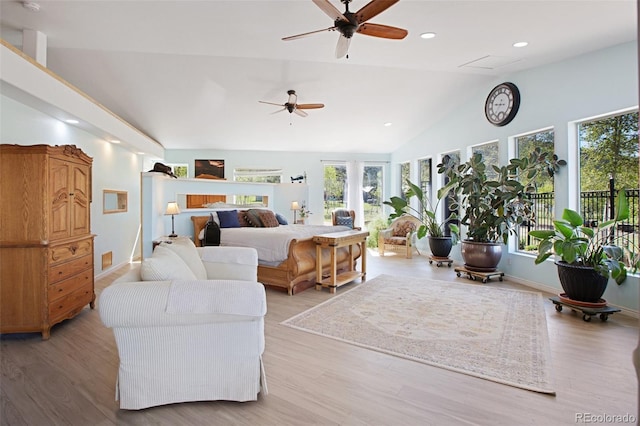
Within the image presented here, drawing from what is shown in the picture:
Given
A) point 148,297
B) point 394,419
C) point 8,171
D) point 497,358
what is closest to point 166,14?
point 8,171

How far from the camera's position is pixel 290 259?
4.51 metres

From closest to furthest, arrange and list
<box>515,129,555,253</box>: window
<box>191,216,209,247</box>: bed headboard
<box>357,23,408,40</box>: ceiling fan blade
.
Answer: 1. <box>357,23,408,40</box>: ceiling fan blade
2. <box>515,129,555,253</box>: window
3. <box>191,216,209,247</box>: bed headboard

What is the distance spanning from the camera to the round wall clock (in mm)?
5176

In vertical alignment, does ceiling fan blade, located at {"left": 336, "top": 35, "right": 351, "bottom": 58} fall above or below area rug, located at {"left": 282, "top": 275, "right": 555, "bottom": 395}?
above

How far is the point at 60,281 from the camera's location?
3225mm

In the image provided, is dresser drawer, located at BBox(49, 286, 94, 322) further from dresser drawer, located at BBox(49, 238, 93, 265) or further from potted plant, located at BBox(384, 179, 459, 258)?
potted plant, located at BBox(384, 179, 459, 258)

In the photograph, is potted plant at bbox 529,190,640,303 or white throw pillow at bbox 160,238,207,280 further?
potted plant at bbox 529,190,640,303

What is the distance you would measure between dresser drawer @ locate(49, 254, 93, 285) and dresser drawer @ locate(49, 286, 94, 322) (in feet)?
0.64

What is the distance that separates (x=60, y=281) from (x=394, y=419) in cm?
315

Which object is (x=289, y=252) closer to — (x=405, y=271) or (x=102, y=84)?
(x=405, y=271)

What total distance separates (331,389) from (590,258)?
3.17m

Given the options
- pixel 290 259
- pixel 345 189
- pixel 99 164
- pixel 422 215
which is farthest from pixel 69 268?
pixel 345 189

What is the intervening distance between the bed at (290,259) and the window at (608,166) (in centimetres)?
325

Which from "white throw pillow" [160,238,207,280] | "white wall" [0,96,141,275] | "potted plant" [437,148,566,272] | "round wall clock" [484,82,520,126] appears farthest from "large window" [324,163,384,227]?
"white throw pillow" [160,238,207,280]
